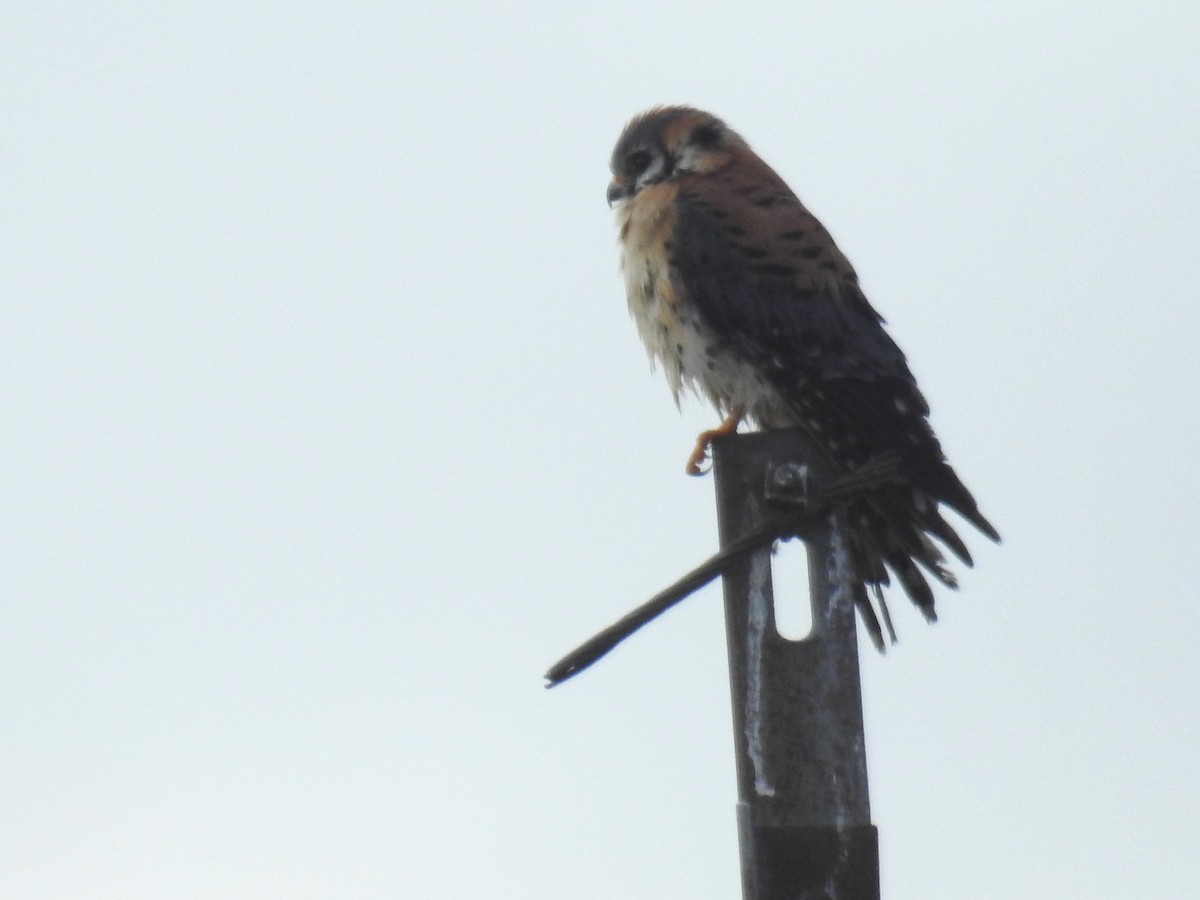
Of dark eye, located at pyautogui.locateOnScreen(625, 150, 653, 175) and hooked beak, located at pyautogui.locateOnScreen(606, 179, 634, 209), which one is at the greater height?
dark eye, located at pyautogui.locateOnScreen(625, 150, 653, 175)

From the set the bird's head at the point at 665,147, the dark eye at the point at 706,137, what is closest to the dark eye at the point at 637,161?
the bird's head at the point at 665,147

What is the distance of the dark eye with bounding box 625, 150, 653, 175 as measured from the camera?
22.4 ft

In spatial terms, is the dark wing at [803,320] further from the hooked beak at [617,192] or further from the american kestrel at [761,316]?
the hooked beak at [617,192]

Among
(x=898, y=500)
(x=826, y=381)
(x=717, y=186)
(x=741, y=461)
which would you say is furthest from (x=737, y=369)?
(x=741, y=461)

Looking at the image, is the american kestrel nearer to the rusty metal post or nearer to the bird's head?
the bird's head

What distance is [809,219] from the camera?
622 centimetres

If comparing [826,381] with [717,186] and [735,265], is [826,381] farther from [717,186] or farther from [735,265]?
[717,186]

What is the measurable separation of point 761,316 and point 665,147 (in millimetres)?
1264

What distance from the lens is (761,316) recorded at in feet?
19.1

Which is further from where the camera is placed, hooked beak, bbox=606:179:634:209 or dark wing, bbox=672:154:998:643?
hooked beak, bbox=606:179:634:209

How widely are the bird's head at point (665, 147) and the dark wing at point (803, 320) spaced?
26cm

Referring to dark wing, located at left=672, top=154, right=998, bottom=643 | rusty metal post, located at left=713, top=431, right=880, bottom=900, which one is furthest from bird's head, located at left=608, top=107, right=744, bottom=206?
rusty metal post, located at left=713, top=431, right=880, bottom=900

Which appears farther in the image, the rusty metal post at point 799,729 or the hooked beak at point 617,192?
the hooked beak at point 617,192

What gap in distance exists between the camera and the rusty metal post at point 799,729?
127 inches
